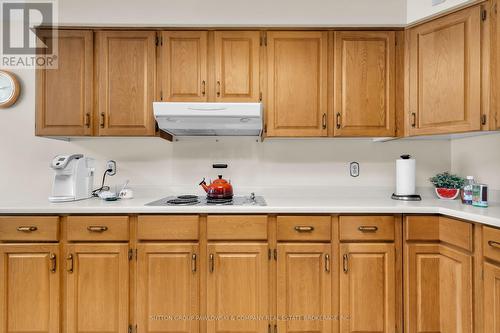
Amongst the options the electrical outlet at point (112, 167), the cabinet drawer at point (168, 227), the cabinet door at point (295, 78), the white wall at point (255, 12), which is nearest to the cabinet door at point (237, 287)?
the cabinet drawer at point (168, 227)

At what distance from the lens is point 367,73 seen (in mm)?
1954

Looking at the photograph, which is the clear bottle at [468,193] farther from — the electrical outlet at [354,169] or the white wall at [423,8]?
the white wall at [423,8]

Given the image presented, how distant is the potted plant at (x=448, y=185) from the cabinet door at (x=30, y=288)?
2.64 m

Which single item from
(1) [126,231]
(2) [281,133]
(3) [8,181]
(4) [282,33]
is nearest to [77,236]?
(1) [126,231]

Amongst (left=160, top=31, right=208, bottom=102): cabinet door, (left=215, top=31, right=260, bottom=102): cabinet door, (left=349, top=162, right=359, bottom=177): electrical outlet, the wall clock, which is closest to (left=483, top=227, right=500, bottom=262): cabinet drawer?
(left=349, top=162, right=359, bottom=177): electrical outlet

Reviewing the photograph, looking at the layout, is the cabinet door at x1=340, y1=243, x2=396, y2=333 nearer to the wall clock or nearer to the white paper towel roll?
the white paper towel roll

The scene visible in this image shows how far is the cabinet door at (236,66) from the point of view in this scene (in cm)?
196

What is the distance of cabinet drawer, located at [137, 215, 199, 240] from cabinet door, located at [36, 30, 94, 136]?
88cm

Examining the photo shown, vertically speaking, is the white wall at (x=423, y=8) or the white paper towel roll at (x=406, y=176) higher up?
the white wall at (x=423, y=8)

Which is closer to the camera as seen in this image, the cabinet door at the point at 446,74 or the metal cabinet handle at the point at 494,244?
the metal cabinet handle at the point at 494,244

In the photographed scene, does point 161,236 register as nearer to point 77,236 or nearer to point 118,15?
point 77,236

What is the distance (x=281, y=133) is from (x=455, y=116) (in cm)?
108

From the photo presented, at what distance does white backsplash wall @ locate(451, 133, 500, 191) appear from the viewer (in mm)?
1908

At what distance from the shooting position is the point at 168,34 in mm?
1957
